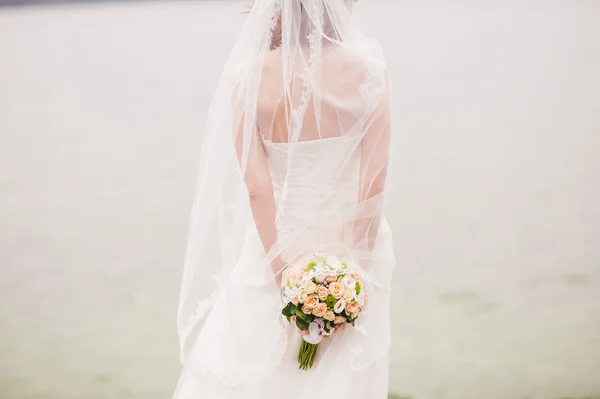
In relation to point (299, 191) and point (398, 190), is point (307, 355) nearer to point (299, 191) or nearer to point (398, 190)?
point (299, 191)

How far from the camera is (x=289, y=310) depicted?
1754 mm

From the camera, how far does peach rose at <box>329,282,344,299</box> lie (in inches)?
66.6

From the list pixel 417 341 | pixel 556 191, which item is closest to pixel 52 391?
pixel 417 341

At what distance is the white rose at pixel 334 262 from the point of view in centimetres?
175

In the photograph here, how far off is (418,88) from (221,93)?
4609 millimetres

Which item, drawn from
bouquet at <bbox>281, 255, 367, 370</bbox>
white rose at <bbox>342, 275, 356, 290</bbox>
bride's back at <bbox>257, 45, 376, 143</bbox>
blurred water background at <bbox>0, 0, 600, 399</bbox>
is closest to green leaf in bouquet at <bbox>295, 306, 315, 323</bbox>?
bouquet at <bbox>281, 255, 367, 370</bbox>

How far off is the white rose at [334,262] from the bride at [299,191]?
0.10 metres

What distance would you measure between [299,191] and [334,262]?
235 mm

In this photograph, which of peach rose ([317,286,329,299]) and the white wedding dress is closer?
peach rose ([317,286,329,299])

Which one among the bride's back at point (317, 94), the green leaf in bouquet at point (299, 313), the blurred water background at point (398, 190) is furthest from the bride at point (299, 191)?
the blurred water background at point (398, 190)

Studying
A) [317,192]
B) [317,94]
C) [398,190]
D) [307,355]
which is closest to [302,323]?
[307,355]

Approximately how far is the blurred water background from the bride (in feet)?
5.23

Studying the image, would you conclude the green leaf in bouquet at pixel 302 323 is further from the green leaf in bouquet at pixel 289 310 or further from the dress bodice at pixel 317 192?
the dress bodice at pixel 317 192

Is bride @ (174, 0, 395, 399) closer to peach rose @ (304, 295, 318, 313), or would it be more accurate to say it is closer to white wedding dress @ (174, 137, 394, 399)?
white wedding dress @ (174, 137, 394, 399)
